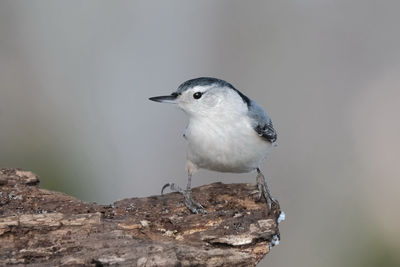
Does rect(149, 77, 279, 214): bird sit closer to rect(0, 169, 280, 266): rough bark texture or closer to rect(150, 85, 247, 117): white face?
rect(150, 85, 247, 117): white face

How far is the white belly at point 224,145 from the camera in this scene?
2.73 metres

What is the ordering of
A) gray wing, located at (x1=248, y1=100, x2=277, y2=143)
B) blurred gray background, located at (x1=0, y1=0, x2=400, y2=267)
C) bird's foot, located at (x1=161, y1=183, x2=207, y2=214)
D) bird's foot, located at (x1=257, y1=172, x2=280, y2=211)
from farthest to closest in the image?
blurred gray background, located at (x1=0, y1=0, x2=400, y2=267)
gray wing, located at (x1=248, y1=100, x2=277, y2=143)
bird's foot, located at (x1=257, y1=172, x2=280, y2=211)
bird's foot, located at (x1=161, y1=183, x2=207, y2=214)

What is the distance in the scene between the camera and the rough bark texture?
1961 millimetres

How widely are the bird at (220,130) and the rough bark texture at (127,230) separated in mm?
216

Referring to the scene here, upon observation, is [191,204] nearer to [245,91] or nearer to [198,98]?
[198,98]

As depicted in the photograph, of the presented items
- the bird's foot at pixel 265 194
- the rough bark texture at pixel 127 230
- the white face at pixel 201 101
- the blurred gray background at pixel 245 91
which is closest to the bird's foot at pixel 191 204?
the rough bark texture at pixel 127 230

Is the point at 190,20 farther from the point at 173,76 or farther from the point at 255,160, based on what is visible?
the point at 255,160

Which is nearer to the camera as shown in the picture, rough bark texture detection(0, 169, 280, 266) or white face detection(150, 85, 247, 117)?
rough bark texture detection(0, 169, 280, 266)

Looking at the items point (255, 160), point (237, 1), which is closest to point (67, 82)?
point (237, 1)

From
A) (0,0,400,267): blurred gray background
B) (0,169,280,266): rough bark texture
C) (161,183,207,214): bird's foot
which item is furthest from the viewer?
(0,0,400,267): blurred gray background

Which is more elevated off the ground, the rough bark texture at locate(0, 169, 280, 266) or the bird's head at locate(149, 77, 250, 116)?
the bird's head at locate(149, 77, 250, 116)

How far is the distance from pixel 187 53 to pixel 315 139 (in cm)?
150

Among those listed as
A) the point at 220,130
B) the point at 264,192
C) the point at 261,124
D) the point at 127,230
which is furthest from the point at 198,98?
the point at 127,230

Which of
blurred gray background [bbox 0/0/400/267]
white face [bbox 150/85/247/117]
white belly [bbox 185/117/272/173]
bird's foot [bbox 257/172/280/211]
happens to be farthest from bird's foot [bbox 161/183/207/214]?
blurred gray background [bbox 0/0/400/267]
